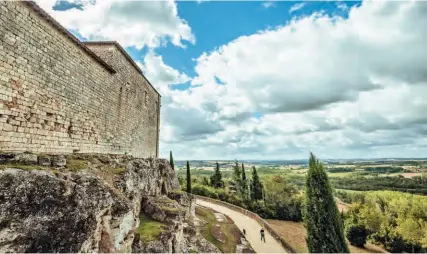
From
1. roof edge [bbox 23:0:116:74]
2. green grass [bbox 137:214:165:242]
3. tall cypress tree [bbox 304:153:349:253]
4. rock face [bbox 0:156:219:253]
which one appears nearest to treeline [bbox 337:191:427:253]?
tall cypress tree [bbox 304:153:349:253]

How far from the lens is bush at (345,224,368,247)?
3164 centimetres

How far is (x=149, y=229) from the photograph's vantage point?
11.5 m

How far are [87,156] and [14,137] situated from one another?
353 centimetres

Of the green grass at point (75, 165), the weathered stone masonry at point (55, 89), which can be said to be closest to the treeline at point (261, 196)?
the weathered stone masonry at point (55, 89)

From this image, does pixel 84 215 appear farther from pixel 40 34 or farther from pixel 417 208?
pixel 417 208

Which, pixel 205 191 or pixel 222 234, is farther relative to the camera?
pixel 205 191

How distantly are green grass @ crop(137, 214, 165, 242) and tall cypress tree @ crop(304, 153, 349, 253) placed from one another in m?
9.79

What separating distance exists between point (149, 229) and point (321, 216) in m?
10.7

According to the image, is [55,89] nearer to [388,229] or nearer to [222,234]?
[222,234]

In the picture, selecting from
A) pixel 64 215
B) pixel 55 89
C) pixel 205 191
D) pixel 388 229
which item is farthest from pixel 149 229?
pixel 388 229

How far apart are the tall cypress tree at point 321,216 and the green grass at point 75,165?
13.7 metres

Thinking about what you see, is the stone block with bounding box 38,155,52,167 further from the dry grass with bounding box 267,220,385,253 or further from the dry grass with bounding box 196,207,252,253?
the dry grass with bounding box 267,220,385,253

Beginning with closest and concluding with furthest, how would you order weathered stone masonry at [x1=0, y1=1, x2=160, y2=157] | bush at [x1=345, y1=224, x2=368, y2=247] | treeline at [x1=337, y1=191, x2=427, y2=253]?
weathered stone masonry at [x1=0, y1=1, x2=160, y2=157]
bush at [x1=345, y1=224, x2=368, y2=247]
treeline at [x1=337, y1=191, x2=427, y2=253]

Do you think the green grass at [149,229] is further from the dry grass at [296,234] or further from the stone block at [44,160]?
the dry grass at [296,234]
